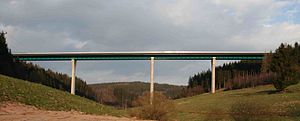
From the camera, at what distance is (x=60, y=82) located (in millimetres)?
163875

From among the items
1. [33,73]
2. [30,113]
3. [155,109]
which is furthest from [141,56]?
[30,113]

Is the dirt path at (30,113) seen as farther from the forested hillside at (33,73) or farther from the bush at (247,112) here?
the forested hillside at (33,73)

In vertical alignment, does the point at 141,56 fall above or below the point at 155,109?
above

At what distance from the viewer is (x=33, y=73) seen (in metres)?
141

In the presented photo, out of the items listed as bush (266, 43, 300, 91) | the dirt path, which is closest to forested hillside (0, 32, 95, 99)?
bush (266, 43, 300, 91)

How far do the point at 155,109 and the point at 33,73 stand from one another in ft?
329

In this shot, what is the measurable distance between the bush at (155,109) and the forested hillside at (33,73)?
5233 cm

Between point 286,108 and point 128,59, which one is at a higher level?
point 128,59

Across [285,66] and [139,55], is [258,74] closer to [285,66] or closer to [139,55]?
[139,55]

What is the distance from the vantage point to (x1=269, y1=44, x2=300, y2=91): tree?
3110 inches

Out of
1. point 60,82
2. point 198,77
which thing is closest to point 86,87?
point 60,82

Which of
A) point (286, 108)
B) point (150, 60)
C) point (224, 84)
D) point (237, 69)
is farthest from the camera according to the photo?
point (237, 69)

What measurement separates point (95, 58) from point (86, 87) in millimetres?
56902

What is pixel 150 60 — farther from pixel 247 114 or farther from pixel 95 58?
pixel 247 114
